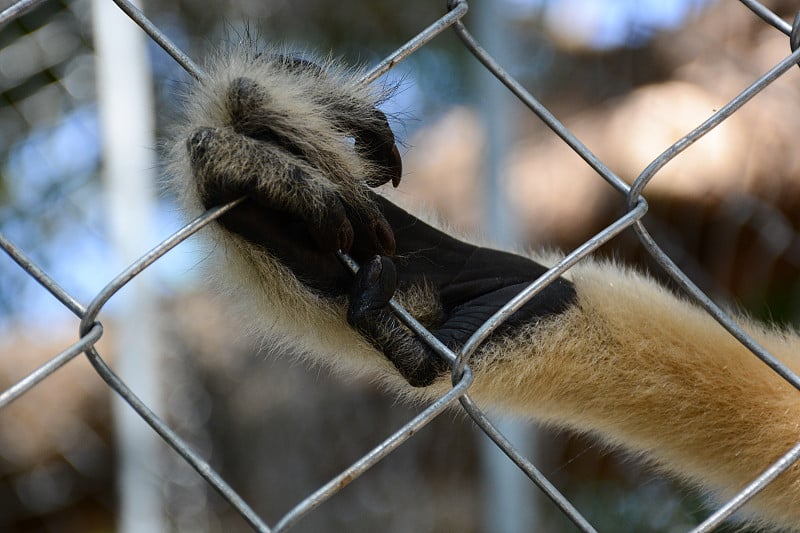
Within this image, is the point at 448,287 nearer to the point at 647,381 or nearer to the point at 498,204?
the point at 647,381

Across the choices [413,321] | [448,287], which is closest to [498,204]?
[448,287]

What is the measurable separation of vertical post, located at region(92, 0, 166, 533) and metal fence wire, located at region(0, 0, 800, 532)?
112 cm

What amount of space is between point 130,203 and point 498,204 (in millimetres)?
836

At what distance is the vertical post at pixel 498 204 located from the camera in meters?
1.77

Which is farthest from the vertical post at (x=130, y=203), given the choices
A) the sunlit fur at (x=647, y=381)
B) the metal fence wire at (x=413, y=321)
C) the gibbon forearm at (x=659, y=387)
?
the metal fence wire at (x=413, y=321)

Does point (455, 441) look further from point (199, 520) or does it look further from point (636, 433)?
point (636, 433)

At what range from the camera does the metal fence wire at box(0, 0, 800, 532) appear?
595mm

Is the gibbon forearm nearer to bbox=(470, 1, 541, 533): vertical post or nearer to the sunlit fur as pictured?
the sunlit fur

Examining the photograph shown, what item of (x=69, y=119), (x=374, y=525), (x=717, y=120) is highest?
(x=69, y=119)

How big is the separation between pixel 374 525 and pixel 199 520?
36.2 inches

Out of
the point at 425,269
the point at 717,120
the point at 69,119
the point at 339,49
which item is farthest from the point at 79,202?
the point at 717,120

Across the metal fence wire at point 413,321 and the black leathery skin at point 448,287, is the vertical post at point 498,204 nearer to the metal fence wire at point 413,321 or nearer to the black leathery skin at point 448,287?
the black leathery skin at point 448,287

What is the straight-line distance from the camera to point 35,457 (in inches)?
154

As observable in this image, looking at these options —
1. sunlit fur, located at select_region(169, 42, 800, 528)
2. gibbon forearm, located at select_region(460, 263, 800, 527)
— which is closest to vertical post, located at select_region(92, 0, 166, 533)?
sunlit fur, located at select_region(169, 42, 800, 528)
